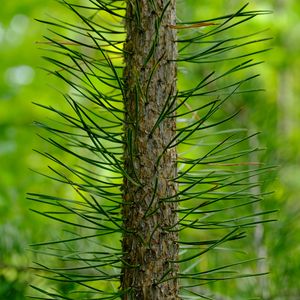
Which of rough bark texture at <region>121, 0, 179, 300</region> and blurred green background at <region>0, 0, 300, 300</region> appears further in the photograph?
blurred green background at <region>0, 0, 300, 300</region>

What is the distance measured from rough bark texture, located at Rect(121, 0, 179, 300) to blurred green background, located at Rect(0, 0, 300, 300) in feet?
0.42

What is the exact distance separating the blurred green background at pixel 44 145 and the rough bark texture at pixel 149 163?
129mm

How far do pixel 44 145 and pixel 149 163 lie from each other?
217 cm

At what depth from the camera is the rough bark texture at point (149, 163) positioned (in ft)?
2.47

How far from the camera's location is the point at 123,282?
0.78m

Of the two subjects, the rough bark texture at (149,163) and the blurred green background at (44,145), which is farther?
the blurred green background at (44,145)

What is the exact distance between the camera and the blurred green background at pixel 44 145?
131cm

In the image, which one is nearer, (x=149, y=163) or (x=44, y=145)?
(x=149, y=163)

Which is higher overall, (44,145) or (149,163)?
(44,145)

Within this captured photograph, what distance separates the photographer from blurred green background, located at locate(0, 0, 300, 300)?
1.31m

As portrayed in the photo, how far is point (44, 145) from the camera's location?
2.89 meters

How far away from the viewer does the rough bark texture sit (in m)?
0.75

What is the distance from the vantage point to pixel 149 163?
763mm

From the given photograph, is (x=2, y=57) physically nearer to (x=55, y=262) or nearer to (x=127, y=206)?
(x=55, y=262)
